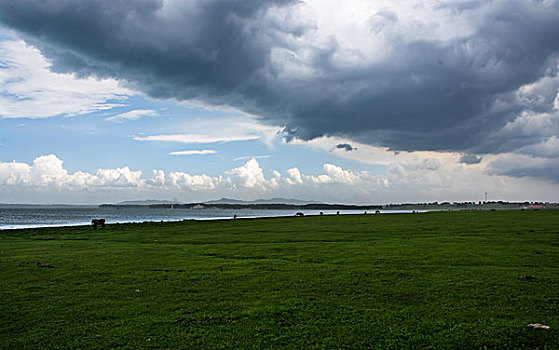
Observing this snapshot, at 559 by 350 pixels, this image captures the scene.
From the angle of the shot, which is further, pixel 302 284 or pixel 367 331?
pixel 302 284

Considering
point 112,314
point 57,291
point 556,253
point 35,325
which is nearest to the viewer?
point 35,325

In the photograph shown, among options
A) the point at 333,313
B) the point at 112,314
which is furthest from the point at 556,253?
the point at 112,314

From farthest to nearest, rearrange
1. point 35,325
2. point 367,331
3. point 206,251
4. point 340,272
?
point 206,251
point 340,272
point 35,325
point 367,331

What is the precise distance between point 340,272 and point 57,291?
9.47 metres

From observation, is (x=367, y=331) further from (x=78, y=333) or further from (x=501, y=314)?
(x=78, y=333)

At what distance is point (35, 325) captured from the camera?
30.1 feet

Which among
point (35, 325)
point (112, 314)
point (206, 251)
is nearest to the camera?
point (35, 325)

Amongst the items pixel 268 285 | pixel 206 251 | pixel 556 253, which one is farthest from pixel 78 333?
pixel 556 253

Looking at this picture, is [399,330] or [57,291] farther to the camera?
[57,291]

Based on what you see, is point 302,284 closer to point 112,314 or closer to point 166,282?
point 166,282

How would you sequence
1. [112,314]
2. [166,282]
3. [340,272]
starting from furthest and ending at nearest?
1. [340,272]
2. [166,282]
3. [112,314]

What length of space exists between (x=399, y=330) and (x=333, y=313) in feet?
5.68

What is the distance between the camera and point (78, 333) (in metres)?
8.65

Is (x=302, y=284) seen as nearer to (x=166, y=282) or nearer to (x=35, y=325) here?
(x=166, y=282)
